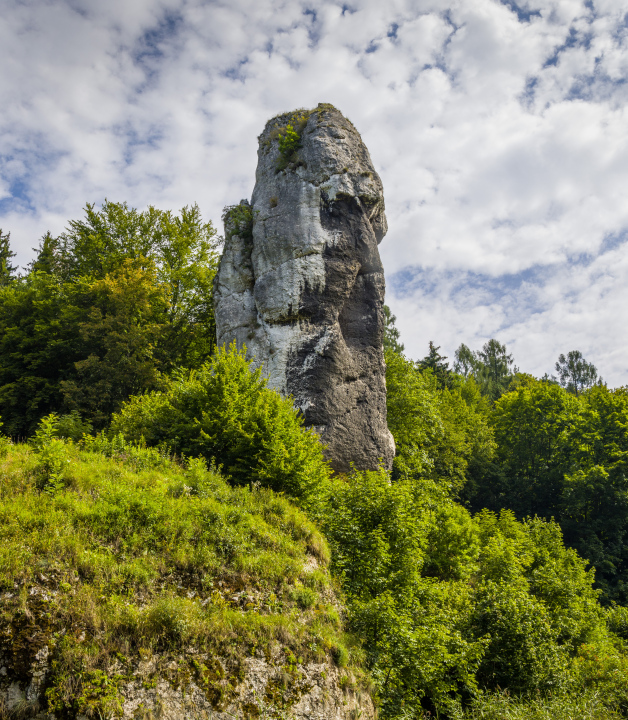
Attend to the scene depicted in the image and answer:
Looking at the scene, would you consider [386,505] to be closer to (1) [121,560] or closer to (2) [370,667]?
(2) [370,667]

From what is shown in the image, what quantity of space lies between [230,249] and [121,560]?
16.3m

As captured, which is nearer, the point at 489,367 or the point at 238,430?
the point at 238,430

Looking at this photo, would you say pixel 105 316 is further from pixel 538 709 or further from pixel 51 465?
pixel 538 709

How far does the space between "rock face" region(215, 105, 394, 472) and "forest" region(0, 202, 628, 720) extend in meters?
2.57

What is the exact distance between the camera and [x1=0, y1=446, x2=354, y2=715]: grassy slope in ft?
17.8

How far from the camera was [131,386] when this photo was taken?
64.7 ft

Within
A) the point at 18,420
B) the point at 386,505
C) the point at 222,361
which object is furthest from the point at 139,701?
the point at 18,420

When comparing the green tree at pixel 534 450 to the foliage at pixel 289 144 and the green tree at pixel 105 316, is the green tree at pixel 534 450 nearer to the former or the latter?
the green tree at pixel 105 316

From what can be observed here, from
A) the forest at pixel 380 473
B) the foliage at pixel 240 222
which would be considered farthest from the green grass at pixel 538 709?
the foliage at pixel 240 222

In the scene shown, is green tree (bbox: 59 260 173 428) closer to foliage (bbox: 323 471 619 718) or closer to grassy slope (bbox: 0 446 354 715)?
grassy slope (bbox: 0 446 354 715)

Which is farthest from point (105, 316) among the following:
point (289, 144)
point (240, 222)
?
point (289, 144)

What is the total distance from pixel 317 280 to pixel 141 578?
13.5 m

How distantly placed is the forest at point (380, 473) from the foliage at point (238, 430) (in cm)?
5

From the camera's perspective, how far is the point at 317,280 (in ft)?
60.1
